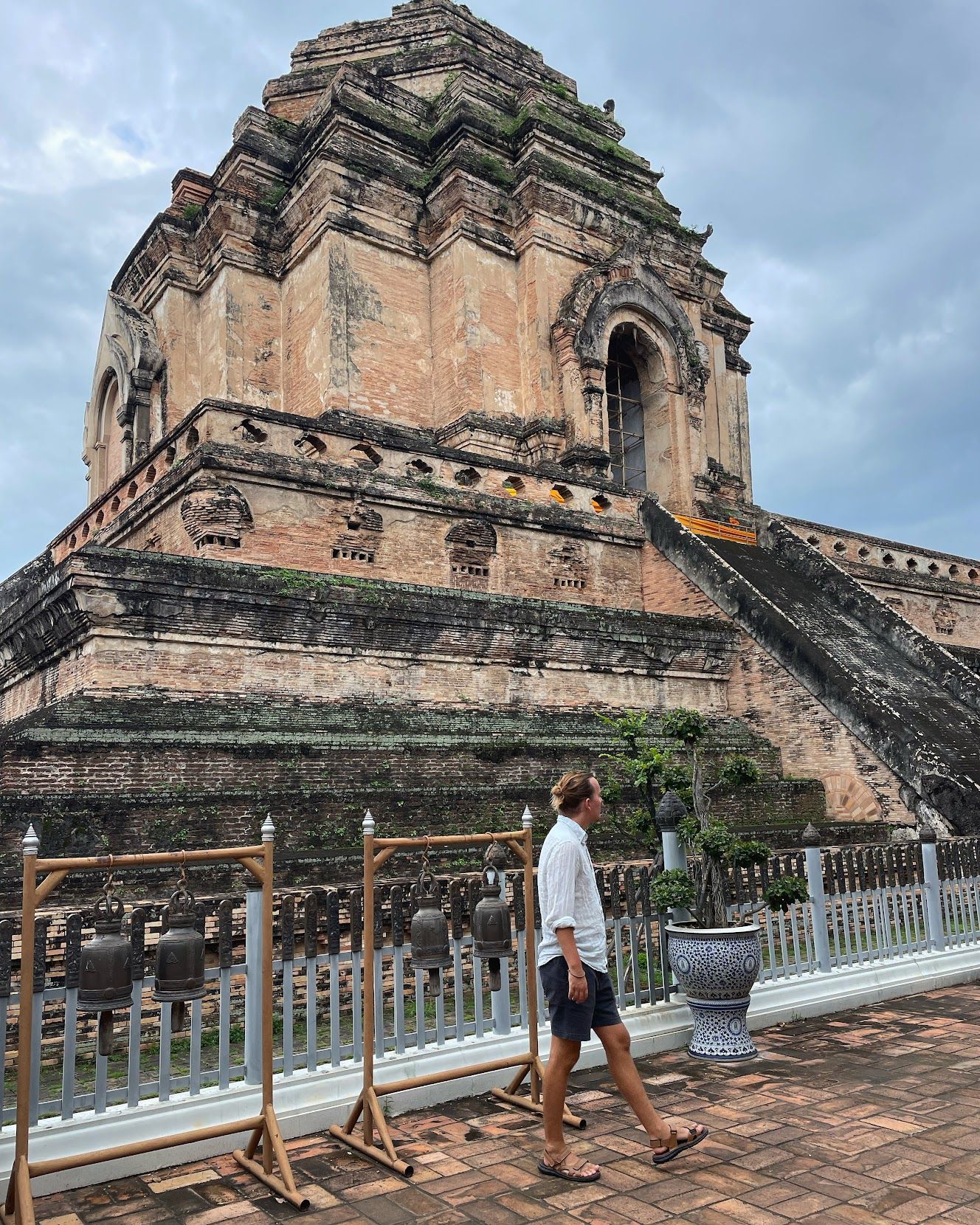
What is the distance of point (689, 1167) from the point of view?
12.9 ft

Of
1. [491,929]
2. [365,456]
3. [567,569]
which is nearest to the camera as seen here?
[491,929]

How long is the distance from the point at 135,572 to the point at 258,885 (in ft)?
15.7

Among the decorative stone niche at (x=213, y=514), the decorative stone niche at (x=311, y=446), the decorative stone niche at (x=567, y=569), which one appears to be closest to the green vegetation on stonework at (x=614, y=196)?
the decorative stone niche at (x=567, y=569)

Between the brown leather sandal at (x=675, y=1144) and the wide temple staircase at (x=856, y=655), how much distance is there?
6.90m

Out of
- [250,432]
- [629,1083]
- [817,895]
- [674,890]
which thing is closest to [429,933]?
[629,1083]

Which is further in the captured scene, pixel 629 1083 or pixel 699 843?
pixel 699 843

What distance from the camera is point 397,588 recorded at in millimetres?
10172

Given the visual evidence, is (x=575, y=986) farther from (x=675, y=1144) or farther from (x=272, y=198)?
(x=272, y=198)

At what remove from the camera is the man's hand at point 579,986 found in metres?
3.94

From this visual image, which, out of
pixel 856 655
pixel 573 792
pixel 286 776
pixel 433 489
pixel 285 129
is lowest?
pixel 573 792

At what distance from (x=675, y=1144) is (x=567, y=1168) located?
0.46 metres

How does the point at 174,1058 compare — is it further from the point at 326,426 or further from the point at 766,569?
the point at 766,569

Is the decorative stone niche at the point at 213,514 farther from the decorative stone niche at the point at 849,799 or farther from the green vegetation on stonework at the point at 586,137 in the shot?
the green vegetation on stonework at the point at 586,137

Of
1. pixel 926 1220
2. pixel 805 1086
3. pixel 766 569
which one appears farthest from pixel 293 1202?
pixel 766 569
